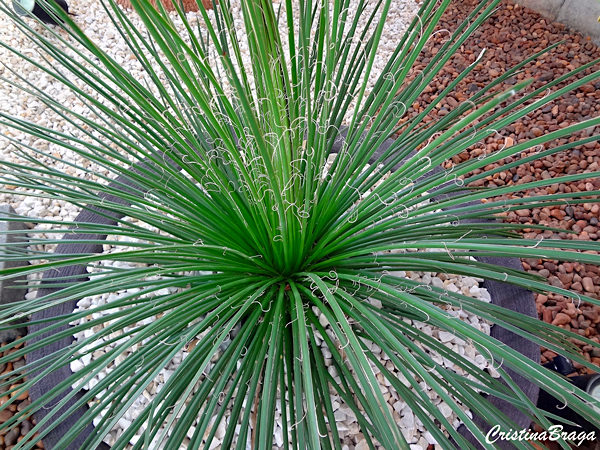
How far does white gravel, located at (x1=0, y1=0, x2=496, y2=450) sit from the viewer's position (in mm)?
945

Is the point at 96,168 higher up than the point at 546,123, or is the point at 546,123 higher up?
the point at 96,168

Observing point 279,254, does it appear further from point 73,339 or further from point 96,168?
point 96,168

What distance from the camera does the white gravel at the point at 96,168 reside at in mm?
945

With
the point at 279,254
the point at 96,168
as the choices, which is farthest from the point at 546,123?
the point at 96,168

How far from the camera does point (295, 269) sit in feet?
2.87

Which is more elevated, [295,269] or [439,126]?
[439,126]

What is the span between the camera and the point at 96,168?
1.71 metres

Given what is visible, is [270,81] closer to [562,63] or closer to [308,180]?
[308,180]

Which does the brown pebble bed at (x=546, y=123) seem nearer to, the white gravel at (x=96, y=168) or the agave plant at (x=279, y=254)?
the white gravel at (x=96, y=168)

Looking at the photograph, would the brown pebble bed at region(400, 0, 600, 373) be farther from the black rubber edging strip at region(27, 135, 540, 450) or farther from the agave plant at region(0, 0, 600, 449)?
the agave plant at region(0, 0, 600, 449)

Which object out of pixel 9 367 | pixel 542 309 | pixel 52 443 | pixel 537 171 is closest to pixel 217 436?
pixel 52 443

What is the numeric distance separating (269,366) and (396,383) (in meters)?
0.22

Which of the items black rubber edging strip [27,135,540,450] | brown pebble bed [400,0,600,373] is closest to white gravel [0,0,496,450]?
black rubber edging strip [27,135,540,450]

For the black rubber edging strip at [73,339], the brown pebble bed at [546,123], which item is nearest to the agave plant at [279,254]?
the black rubber edging strip at [73,339]
